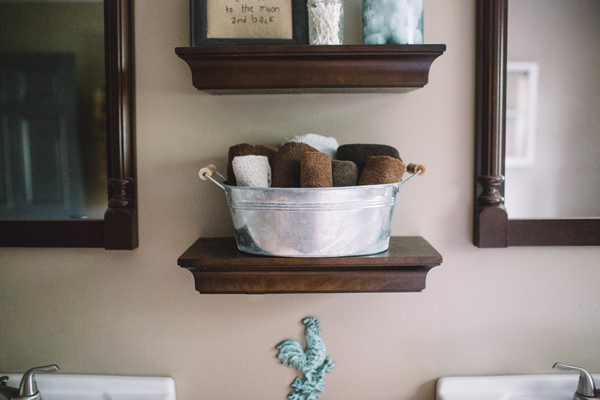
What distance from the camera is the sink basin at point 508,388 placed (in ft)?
2.90

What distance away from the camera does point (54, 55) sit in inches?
34.4

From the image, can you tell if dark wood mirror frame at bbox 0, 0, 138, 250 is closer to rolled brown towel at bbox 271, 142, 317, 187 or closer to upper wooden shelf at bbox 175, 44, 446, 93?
upper wooden shelf at bbox 175, 44, 446, 93

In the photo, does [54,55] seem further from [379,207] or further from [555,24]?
[555,24]

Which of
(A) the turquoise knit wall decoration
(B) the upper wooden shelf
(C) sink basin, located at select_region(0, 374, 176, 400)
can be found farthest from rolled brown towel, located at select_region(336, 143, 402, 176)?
(C) sink basin, located at select_region(0, 374, 176, 400)

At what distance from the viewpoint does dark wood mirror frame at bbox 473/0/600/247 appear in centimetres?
83

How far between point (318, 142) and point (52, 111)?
628mm

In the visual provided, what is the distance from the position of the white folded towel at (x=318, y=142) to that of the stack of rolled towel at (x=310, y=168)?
32 mm

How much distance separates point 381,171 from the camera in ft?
2.23

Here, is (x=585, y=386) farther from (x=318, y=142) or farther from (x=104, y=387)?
(x=104, y=387)

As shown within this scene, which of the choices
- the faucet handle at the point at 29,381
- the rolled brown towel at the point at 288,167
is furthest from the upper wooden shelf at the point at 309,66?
the faucet handle at the point at 29,381

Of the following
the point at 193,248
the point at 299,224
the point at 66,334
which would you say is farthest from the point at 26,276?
the point at 299,224

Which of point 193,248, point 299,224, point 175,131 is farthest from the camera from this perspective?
point 175,131

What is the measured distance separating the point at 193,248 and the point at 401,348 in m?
0.54

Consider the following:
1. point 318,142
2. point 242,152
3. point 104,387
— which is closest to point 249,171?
point 242,152
